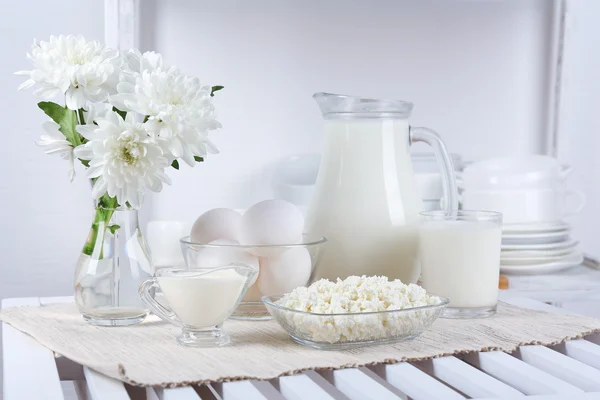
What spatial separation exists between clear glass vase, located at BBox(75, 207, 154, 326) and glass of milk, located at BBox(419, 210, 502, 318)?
33cm

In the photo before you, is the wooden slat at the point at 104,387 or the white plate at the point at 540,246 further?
the white plate at the point at 540,246

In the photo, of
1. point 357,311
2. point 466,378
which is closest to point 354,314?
point 357,311

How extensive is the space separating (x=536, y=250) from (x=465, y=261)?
0.56m

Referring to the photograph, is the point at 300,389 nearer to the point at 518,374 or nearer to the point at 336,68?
the point at 518,374

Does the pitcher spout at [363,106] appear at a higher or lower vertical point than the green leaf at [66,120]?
higher

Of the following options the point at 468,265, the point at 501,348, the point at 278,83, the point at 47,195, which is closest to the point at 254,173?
the point at 278,83

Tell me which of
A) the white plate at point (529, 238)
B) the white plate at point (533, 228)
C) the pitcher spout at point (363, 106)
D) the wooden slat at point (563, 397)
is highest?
the pitcher spout at point (363, 106)

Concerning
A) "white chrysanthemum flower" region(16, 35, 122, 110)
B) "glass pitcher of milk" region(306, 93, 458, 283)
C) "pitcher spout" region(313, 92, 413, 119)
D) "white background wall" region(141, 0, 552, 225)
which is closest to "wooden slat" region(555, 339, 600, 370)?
Result: "glass pitcher of milk" region(306, 93, 458, 283)

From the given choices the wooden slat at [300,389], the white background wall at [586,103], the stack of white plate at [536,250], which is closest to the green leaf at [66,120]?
the wooden slat at [300,389]

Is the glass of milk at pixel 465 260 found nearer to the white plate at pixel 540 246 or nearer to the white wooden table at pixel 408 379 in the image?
the white wooden table at pixel 408 379

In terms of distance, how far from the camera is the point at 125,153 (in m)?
0.89

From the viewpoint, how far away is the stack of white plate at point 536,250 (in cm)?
148

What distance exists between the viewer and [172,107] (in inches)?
34.5

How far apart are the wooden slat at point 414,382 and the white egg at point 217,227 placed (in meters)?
0.28
